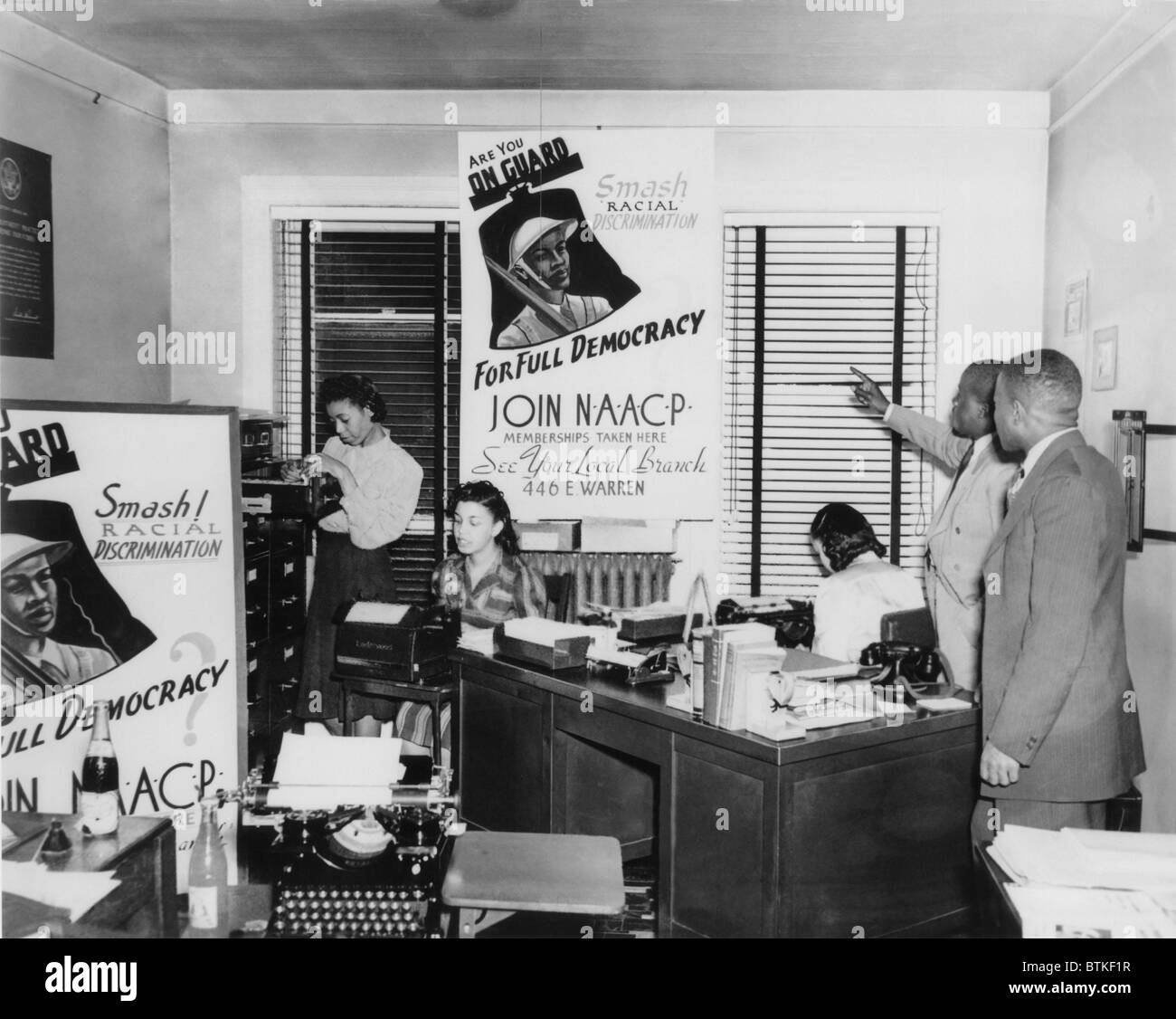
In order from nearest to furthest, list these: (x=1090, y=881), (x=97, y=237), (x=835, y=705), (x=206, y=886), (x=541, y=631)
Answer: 1. (x=1090, y=881)
2. (x=206, y=886)
3. (x=835, y=705)
4. (x=541, y=631)
5. (x=97, y=237)

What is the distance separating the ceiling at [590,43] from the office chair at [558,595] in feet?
7.35

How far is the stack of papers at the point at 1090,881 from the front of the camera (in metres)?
1.70

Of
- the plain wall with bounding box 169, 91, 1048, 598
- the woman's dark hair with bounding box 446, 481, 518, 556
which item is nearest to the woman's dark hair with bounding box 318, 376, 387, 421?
the plain wall with bounding box 169, 91, 1048, 598

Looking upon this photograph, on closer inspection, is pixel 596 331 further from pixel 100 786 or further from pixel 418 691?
pixel 100 786

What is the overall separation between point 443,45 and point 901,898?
370 centimetres

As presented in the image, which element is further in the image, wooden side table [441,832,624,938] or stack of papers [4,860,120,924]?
wooden side table [441,832,624,938]

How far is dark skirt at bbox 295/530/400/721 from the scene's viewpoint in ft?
16.0

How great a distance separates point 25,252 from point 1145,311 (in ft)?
13.9

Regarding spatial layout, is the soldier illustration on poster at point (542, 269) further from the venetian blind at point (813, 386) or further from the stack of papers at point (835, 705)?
the stack of papers at point (835, 705)

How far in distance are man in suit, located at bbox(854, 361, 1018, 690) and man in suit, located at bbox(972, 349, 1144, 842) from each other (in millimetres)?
1195

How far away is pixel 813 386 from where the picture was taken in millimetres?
5258

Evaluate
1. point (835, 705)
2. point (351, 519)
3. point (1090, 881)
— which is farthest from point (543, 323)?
point (1090, 881)

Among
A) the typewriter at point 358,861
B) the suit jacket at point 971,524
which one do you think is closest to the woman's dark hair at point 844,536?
the suit jacket at point 971,524

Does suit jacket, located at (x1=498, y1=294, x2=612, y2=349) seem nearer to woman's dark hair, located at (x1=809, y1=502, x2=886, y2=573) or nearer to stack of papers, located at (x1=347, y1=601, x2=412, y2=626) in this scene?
stack of papers, located at (x1=347, y1=601, x2=412, y2=626)
